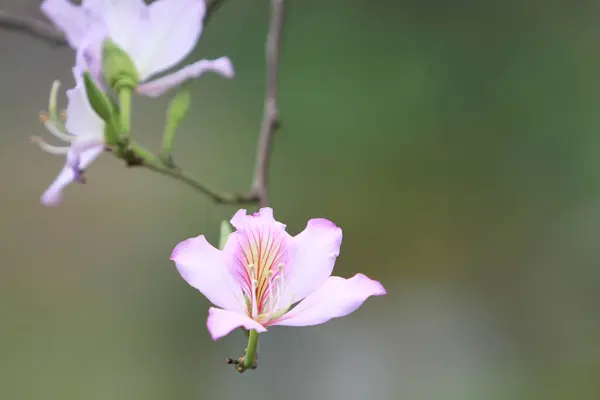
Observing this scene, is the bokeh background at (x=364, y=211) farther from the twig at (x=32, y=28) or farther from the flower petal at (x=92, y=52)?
the flower petal at (x=92, y=52)

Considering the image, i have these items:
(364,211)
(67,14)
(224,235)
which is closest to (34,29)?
(67,14)

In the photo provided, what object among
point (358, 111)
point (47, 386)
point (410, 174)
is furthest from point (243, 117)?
point (47, 386)

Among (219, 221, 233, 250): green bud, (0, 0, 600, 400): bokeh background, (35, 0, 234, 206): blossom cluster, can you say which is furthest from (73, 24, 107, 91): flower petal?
(0, 0, 600, 400): bokeh background

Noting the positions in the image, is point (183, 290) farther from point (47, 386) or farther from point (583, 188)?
point (583, 188)

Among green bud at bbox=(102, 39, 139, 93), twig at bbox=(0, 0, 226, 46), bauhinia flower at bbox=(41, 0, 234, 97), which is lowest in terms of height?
green bud at bbox=(102, 39, 139, 93)

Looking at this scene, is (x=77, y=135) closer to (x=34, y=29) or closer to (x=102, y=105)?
(x=102, y=105)

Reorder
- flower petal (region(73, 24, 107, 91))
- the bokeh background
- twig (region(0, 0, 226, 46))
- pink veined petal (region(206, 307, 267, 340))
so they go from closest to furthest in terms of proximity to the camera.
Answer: pink veined petal (region(206, 307, 267, 340)), flower petal (region(73, 24, 107, 91)), twig (region(0, 0, 226, 46)), the bokeh background

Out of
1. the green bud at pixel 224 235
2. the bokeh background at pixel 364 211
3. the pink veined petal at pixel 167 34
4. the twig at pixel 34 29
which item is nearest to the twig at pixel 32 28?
the twig at pixel 34 29

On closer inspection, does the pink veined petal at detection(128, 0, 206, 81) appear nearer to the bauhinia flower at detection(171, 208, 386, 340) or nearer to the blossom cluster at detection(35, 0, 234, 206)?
the blossom cluster at detection(35, 0, 234, 206)
